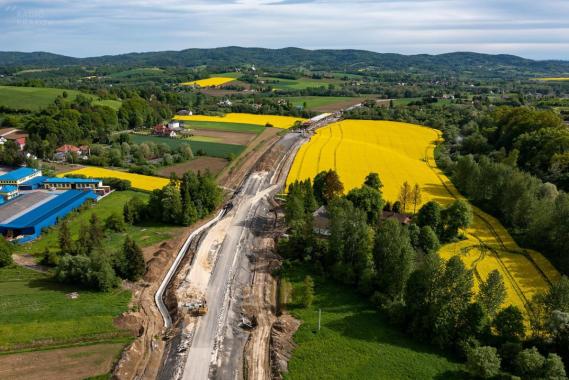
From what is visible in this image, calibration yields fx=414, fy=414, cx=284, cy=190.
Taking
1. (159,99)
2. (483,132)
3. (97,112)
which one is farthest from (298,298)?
(159,99)

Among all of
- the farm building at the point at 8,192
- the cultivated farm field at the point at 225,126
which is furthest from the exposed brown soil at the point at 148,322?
the cultivated farm field at the point at 225,126

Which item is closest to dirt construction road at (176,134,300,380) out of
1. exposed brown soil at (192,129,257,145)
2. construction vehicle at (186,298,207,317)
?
construction vehicle at (186,298,207,317)

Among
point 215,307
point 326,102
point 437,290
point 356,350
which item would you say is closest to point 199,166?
point 215,307

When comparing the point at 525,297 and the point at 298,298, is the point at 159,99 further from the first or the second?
the point at 525,297

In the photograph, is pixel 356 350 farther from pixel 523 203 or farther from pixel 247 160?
pixel 247 160

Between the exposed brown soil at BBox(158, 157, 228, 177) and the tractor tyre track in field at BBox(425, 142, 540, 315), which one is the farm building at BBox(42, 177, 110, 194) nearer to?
the exposed brown soil at BBox(158, 157, 228, 177)
